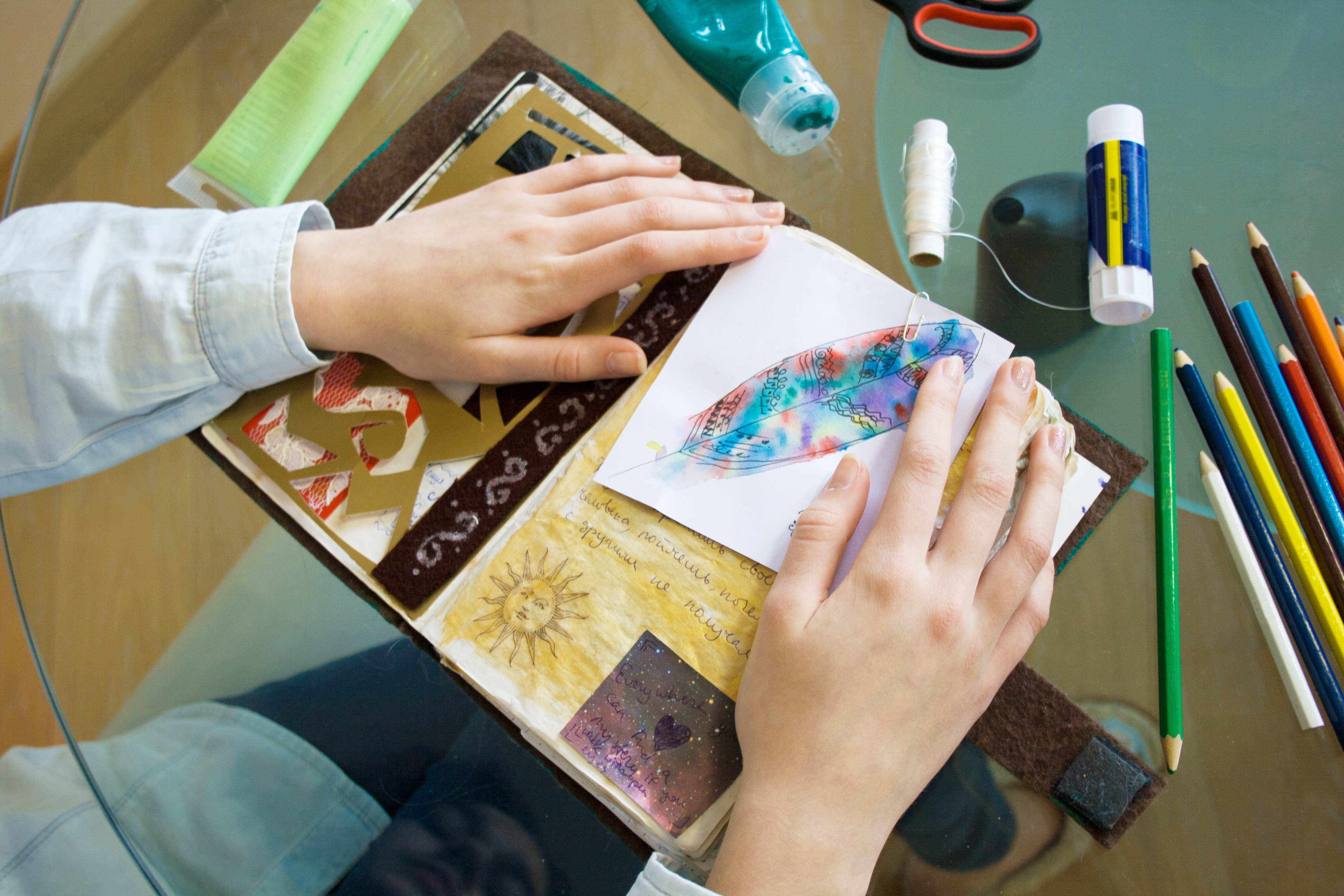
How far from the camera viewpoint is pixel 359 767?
66 centimetres

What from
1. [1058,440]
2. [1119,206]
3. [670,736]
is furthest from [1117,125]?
[670,736]

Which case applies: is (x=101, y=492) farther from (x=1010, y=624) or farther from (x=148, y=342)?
(x=1010, y=624)

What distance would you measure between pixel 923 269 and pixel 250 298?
22.8 inches

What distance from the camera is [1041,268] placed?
2.10ft

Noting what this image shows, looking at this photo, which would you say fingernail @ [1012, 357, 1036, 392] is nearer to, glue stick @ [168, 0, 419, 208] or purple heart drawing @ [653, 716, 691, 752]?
purple heart drawing @ [653, 716, 691, 752]

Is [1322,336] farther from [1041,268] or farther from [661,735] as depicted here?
[661,735]

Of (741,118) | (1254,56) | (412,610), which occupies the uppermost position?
(1254,56)

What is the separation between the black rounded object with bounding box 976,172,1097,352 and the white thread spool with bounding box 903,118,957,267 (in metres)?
0.07

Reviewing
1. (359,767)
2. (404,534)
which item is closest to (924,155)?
(404,534)

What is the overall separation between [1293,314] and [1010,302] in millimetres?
220

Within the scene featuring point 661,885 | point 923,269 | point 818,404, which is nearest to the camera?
point 661,885

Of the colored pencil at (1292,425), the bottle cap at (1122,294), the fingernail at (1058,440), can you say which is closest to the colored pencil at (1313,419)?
the colored pencil at (1292,425)

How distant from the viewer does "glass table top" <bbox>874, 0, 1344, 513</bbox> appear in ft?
2.06

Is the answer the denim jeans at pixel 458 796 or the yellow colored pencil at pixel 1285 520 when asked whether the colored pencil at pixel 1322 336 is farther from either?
the denim jeans at pixel 458 796
